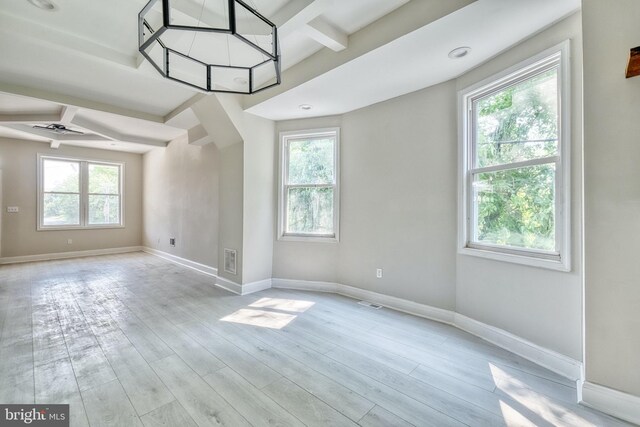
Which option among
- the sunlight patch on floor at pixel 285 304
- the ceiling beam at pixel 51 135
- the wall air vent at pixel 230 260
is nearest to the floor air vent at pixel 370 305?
the sunlight patch on floor at pixel 285 304

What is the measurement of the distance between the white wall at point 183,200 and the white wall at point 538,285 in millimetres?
4185

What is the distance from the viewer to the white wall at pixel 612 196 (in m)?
1.58

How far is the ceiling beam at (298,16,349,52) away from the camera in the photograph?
2301 millimetres

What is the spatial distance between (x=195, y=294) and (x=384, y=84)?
3724 millimetres

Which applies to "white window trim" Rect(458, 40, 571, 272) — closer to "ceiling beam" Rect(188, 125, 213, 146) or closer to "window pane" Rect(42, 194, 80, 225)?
"ceiling beam" Rect(188, 125, 213, 146)

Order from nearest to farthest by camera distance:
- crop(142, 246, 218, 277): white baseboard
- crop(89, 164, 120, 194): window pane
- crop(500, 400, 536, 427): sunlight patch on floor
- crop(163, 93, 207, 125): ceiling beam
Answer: crop(500, 400, 536, 427): sunlight patch on floor, crop(163, 93, 207, 125): ceiling beam, crop(142, 246, 218, 277): white baseboard, crop(89, 164, 120, 194): window pane

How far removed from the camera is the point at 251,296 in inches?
152

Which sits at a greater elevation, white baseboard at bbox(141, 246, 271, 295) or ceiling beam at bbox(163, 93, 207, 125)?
ceiling beam at bbox(163, 93, 207, 125)

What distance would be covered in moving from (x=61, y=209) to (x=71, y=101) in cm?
404

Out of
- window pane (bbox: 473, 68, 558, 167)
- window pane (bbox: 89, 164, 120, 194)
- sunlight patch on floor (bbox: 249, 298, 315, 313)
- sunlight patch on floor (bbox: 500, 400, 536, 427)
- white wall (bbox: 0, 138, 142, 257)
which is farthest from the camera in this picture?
window pane (bbox: 89, 164, 120, 194)

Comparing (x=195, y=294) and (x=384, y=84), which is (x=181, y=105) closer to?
(x=195, y=294)

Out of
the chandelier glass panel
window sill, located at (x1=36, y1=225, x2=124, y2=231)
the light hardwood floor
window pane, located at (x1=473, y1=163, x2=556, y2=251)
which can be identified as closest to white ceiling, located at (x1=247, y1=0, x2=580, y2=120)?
the chandelier glass panel

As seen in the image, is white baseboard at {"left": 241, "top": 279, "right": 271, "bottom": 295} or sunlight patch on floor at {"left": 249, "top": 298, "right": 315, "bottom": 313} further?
white baseboard at {"left": 241, "top": 279, "right": 271, "bottom": 295}

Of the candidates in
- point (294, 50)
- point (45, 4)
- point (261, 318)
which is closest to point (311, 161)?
point (294, 50)
